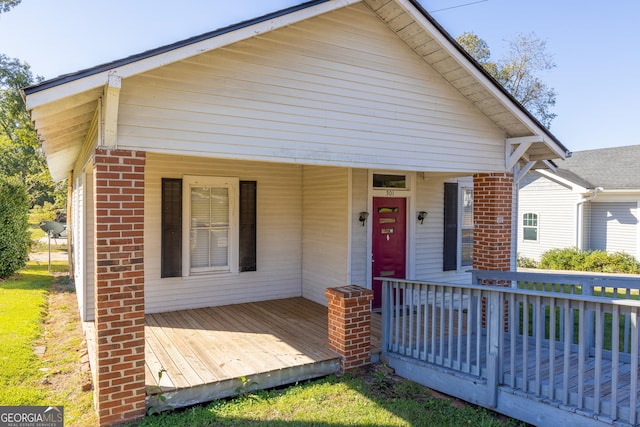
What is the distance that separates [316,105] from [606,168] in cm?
1666

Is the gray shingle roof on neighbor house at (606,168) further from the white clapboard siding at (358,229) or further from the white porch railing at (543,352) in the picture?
the white porch railing at (543,352)

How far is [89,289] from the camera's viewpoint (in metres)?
6.77

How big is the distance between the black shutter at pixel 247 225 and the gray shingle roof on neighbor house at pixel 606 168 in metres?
13.4

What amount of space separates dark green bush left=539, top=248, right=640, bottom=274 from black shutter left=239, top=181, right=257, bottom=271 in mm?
12655

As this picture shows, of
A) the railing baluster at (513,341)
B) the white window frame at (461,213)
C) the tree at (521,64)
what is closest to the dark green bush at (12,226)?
the white window frame at (461,213)

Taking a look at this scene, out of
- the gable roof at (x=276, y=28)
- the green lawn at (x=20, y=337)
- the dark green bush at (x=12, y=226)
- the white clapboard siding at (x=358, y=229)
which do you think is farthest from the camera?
the dark green bush at (x=12, y=226)

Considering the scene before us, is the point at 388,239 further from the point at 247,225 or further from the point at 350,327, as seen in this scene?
the point at 350,327

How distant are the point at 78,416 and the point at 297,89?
4.17m

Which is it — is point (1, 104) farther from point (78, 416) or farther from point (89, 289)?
point (78, 416)

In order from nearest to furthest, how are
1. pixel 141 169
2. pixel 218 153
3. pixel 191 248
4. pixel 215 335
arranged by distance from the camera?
pixel 141 169 < pixel 218 153 < pixel 215 335 < pixel 191 248

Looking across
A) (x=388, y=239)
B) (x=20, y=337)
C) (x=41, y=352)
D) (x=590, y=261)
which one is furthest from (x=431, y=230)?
(x=590, y=261)

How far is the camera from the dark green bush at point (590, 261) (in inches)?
563

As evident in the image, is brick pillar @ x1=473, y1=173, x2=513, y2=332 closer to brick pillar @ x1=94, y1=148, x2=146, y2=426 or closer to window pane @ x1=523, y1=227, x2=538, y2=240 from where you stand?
brick pillar @ x1=94, y1=148, x2=146, y2=426

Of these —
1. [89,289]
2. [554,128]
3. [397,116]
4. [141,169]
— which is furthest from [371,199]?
[554,128]
